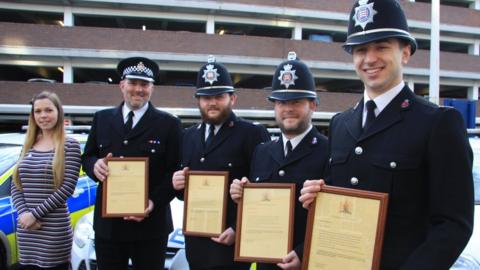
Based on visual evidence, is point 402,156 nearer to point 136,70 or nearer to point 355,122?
point 355,122

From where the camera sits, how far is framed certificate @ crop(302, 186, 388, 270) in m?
1.64

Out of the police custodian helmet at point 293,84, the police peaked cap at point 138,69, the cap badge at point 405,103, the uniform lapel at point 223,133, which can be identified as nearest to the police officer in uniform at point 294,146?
the police custodian helmet at point 293,84

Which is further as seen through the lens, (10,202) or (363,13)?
(10,202)

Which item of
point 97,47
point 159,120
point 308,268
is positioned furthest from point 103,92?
point 308,268

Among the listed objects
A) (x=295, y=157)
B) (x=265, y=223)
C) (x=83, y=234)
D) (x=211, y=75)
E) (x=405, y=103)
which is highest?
(x=211, y=75)

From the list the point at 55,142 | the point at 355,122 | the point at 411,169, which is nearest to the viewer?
the point at 411,169

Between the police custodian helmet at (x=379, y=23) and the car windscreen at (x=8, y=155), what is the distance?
450 centimetres

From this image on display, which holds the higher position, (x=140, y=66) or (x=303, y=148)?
(x=140, y=66)

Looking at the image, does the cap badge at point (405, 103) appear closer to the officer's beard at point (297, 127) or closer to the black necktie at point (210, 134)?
the officer's beard at point (297, 127)

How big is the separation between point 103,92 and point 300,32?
1042 cm

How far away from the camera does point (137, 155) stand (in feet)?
10.8

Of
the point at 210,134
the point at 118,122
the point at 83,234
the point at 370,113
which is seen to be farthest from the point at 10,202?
the point at 370,113

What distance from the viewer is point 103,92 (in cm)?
1831

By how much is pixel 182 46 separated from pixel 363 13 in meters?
18.0
